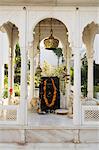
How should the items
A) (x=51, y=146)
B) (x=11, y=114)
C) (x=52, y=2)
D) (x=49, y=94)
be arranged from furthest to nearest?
(x=49, y=94) < (x=11, y=114) < (x=52, y=2) < (x=51, y=146)

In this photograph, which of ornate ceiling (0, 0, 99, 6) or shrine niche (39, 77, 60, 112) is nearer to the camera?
ornate ceiling (0, 0, 99, 6)

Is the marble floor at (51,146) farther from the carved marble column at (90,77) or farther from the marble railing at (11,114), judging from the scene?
the carved marble column at (90,77)

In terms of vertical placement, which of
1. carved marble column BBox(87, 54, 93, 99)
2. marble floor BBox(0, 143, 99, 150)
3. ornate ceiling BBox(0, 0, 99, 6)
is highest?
ornate ceiling BBox(0, 0, 99, 6)

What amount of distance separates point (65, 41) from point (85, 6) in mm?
3998

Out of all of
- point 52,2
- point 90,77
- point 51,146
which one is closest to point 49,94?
point 90,77

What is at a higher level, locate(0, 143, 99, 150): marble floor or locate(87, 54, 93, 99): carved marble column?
locate(87, 54, 93, 99): carved marble column

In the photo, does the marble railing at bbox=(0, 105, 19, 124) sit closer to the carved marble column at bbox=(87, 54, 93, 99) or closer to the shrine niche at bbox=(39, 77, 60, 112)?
the shrine niche at bbox=(39, 77, 60, 112)

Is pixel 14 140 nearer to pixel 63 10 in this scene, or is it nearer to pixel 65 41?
pixel 63 10

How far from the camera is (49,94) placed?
10523 millimetres

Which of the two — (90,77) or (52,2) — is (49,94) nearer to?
(90,77)

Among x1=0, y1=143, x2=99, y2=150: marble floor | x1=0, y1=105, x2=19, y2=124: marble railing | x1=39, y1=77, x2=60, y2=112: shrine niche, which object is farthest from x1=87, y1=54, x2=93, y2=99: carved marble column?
x1=0, y1=105, x2=19, y2=124: marble railing

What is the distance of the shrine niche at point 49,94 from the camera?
34.0 feet

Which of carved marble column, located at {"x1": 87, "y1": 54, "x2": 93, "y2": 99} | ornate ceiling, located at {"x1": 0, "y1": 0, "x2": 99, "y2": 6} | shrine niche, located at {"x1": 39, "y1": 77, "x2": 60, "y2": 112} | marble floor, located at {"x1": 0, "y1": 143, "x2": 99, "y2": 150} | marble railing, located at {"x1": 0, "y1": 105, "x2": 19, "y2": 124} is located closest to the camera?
marble floor, located at {"x1": 0, "y1": 143, "x2": 99, "y2": 150}

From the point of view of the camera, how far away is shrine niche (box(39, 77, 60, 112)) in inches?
408
